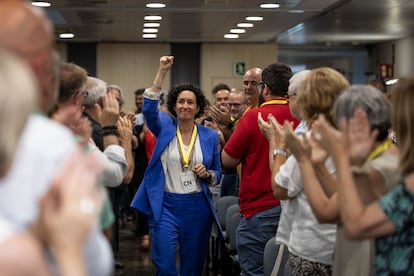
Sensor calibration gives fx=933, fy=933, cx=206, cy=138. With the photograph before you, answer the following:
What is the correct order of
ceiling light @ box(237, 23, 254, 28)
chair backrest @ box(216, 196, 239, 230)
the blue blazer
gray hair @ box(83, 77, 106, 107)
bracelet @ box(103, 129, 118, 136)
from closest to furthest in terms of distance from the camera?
bracelet @ box(103, 129, 118, 136), gray hair @ box(83, 77, 106, 107), the blue blazer, chair backrest @ box(216, 196, 239, 230), ceiling light @ box(237, 23, 254, 28)

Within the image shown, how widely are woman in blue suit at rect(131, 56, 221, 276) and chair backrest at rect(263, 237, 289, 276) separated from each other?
142cm

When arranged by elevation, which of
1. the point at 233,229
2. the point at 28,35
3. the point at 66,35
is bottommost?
the point at 233,229

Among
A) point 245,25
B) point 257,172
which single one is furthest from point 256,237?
point 245,25

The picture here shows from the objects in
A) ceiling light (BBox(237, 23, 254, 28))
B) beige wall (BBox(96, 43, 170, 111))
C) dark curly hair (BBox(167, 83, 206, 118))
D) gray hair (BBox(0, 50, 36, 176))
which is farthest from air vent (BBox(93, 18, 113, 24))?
gray hair (BBox(0, 50, 36, 176))

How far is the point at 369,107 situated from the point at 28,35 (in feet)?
5.57

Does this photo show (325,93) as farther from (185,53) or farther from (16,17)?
(185,53)

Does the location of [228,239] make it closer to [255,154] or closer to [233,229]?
[233,229]

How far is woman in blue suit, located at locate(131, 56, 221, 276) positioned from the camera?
708 cm

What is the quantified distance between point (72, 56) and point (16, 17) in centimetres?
1612

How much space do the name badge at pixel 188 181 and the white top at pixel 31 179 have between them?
4.92 meters

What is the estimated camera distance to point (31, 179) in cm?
213

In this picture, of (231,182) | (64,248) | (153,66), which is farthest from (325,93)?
(153,66)

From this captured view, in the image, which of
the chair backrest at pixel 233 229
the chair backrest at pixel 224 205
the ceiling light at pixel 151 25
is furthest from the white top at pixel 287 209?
the ceiling light at pixel 151 25

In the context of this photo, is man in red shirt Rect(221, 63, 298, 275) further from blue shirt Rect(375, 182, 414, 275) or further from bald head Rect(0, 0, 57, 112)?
bald head Rect(0, 0, 57, 112)
